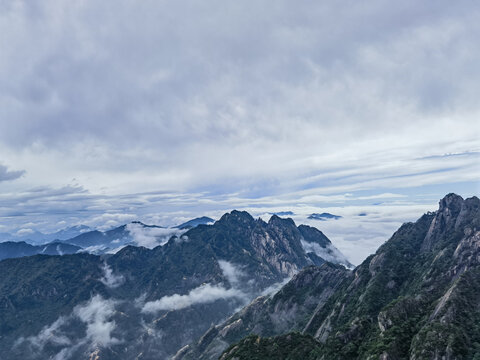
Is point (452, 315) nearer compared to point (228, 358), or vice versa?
point (452, 315)

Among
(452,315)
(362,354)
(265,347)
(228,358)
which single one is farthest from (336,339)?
(228,358)

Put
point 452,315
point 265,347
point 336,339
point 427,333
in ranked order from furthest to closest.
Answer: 1. point 265,347
2. point 336,339
3. point 452,315
4. point 427,333

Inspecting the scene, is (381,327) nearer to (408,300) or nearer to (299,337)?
(408,300)

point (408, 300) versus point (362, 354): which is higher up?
point (408, 300)

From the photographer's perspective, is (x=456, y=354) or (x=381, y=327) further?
(x=381, y=327)

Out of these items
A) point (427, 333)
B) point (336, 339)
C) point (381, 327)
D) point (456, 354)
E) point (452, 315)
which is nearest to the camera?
point (456, 354)

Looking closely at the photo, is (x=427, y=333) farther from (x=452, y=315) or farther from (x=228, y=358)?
(x=228, y=358)

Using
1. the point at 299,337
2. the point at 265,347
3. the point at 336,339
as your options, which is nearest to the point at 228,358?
the point at 265,347

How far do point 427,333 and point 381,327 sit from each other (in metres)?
32.7

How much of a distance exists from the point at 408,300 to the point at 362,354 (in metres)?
50.4

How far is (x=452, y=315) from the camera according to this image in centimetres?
13438

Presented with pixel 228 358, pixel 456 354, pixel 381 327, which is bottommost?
pixel 228 358

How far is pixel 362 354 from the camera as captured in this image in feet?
455

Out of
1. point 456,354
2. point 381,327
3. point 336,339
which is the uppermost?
point 456,354
